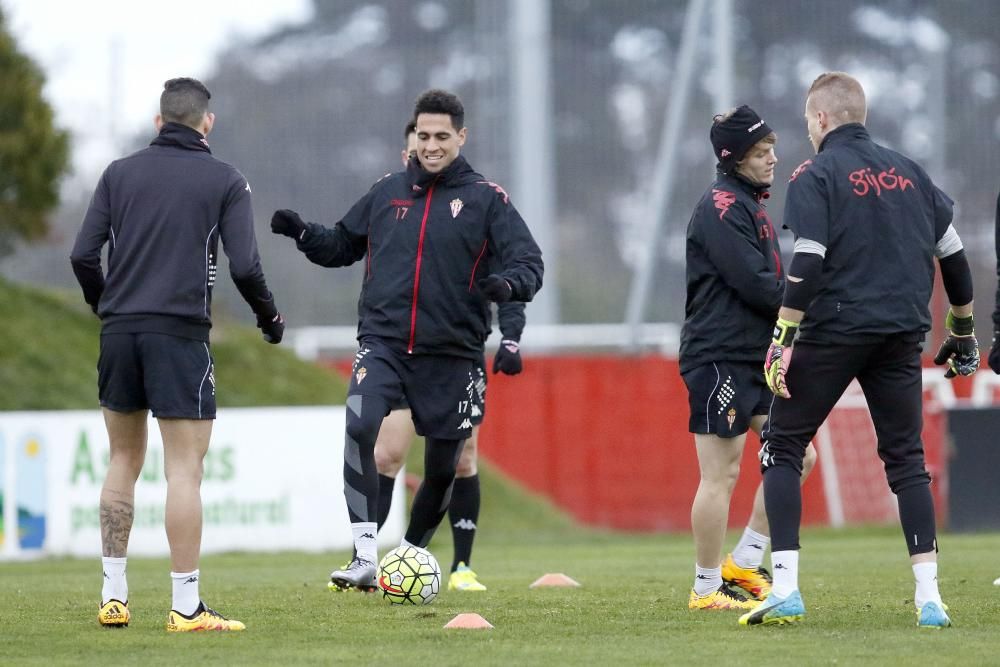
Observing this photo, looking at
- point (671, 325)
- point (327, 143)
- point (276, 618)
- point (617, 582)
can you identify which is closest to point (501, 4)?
point (327, 143)

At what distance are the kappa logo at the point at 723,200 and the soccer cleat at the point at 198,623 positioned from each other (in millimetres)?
2759

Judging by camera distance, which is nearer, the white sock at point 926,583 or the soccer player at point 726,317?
the white sock at point 926,583

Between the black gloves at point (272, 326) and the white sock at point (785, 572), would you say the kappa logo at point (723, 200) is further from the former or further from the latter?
the black gloves at point (272, 326)

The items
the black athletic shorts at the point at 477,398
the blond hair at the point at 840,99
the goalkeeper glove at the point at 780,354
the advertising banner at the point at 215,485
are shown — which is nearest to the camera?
the goalkeeper glove at the point at 780,354

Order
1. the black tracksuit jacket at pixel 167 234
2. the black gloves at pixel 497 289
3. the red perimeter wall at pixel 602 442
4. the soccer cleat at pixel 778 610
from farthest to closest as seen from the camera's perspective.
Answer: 1. the red perimeter wall at pixel 602 442
2. the black gloves at pixel 497 289
3. the black tracksuit jacket at pixel 167 234
4. the soccer cleat at pixel 778 610

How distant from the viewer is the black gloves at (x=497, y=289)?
7.61m

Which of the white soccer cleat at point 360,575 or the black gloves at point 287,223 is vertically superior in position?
the black gloves at point 287,223

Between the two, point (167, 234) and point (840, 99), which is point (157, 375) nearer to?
point (167, 234)

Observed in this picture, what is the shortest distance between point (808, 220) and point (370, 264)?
8.16ft

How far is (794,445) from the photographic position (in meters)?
6.70

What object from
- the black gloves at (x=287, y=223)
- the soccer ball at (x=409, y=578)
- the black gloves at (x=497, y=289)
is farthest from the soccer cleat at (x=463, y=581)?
the black gloves at (x=287, y=223)

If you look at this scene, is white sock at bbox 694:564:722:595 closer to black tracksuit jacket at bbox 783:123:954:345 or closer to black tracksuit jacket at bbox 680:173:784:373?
black tracksuit jacket at bbox 680:173:784:373

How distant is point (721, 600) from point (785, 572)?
0.97 metres

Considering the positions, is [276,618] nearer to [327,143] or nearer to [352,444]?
[352,444]
